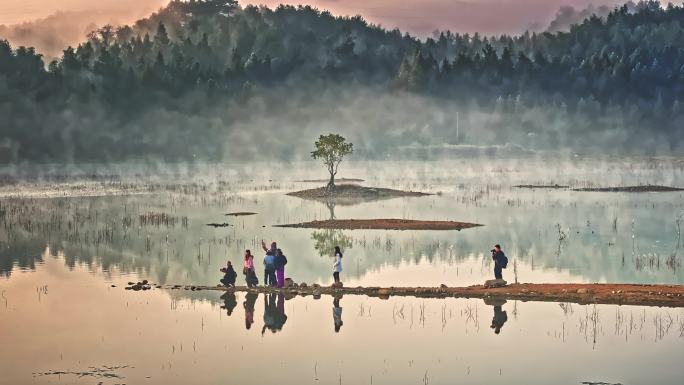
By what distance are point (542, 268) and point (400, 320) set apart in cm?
1785

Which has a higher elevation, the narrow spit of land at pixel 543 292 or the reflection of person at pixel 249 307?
Result: the narrow spit of land at pixel 543 292

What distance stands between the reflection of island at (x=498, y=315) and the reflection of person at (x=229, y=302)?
994cm

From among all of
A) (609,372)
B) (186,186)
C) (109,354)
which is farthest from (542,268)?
(186,186)

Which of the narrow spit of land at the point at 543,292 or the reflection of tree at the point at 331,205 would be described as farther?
the reflection of tree at the point at 331,205

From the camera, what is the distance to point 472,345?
107 feet

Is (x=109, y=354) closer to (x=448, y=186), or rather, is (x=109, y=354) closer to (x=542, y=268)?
(x=542, y=268)

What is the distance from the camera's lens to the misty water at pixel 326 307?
30.0m

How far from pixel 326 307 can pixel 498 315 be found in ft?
21.8

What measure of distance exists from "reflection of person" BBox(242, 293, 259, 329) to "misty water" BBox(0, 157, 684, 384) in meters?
0.09

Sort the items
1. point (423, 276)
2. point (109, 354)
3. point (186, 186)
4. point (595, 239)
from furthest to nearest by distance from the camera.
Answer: point (186, 186) → point (595, 239) → point (423, 276) → point (109, 354)

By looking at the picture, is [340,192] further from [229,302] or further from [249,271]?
[229,302]

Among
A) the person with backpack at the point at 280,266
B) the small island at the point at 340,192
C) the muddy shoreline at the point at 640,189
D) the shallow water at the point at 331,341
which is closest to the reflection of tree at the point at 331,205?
the small island at the point at 340,192

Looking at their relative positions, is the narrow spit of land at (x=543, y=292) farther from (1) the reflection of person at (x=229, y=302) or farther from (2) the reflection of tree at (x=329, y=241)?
(2) the reflection of tree at (x=329, y=241)

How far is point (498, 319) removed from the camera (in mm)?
36781
